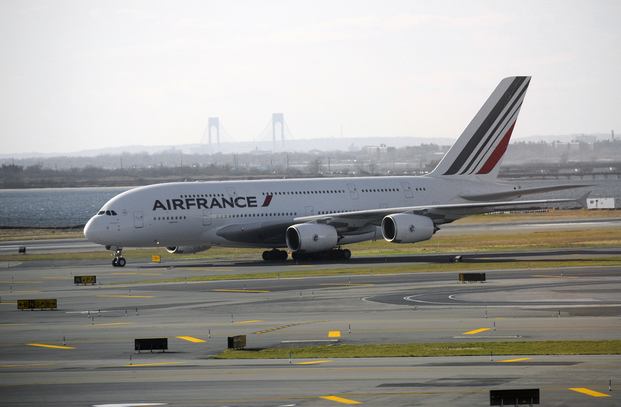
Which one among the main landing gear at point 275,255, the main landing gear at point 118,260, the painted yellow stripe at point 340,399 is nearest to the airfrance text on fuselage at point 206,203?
the main landing gear at point 275,255

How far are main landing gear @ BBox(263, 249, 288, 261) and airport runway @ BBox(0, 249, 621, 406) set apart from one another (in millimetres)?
6460

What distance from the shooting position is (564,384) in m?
28.1

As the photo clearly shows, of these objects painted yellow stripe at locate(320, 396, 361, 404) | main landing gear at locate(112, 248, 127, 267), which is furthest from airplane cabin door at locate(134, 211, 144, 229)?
painted yellow stripe at locate(320, 396, 361, 404)

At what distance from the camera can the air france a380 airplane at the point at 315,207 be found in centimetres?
6894

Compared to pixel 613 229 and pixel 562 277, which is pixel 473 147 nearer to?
pixel 613 229

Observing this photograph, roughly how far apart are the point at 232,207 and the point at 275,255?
4.89 m

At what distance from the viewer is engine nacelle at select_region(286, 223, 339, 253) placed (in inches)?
2719

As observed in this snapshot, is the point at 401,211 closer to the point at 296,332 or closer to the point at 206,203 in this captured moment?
the point at 206,203

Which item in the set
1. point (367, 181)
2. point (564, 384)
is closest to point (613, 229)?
point (367, 181)

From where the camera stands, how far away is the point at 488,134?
79.2m

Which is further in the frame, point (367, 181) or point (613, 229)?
point (613, 229)

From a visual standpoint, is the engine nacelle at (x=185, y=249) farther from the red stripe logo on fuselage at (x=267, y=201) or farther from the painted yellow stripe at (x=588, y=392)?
the painted yellow stripe at (x=588, y=392)

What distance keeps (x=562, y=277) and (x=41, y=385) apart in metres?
33.7

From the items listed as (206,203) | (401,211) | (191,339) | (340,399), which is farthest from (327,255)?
(340,399)
